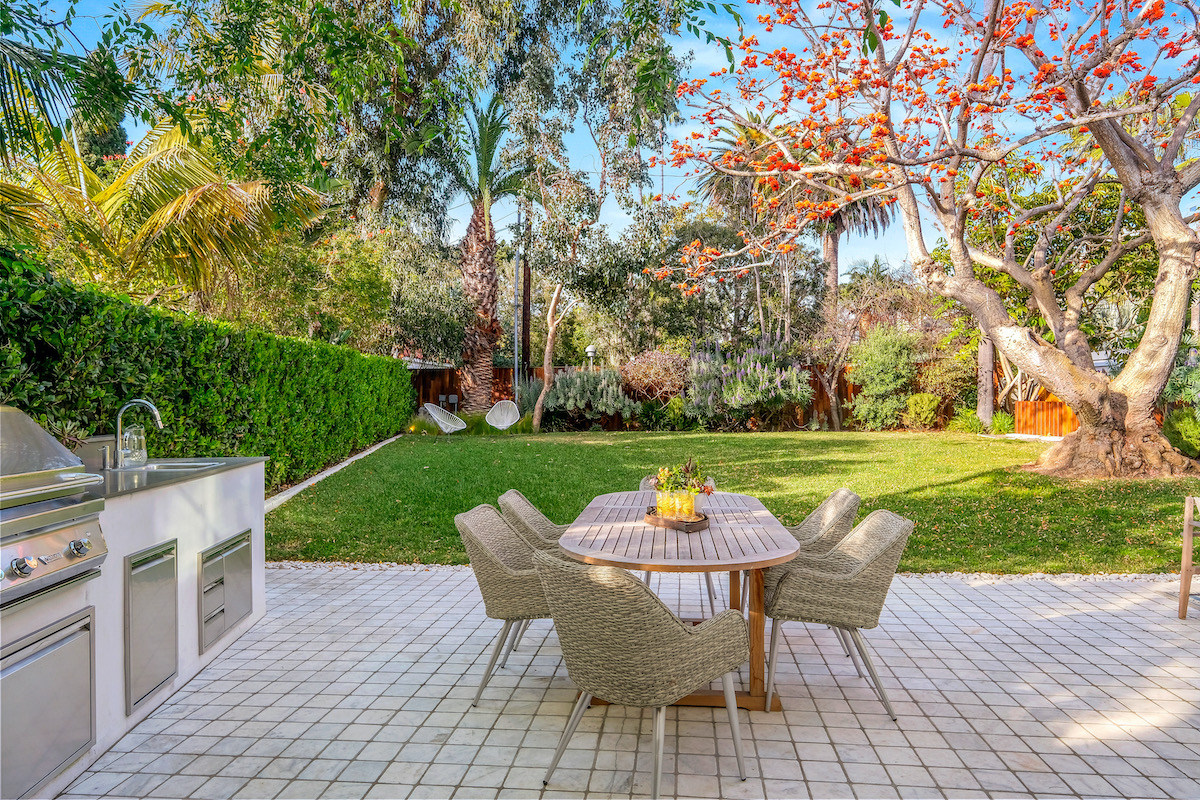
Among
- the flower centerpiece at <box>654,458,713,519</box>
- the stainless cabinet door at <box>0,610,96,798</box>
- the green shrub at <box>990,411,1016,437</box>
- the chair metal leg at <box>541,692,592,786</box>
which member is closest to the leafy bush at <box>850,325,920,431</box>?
the green shrub at <box>990,411,1016,437</box>

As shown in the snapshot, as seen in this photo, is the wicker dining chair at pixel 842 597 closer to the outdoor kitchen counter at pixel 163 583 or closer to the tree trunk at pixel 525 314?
the outdoor kitchen counter at pixel 163 583

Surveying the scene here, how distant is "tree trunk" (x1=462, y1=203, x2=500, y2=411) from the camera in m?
16.4

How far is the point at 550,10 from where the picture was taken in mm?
14172

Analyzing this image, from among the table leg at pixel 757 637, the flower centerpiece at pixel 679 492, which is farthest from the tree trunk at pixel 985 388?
the table leg at pixel 757 637

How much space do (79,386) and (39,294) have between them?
693 millimetres

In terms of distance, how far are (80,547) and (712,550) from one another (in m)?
2.23

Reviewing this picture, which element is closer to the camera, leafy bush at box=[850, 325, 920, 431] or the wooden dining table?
the wooden dining table

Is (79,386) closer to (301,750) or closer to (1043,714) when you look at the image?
(301,750)

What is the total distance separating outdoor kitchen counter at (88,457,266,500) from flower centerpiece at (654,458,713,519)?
7.18 ft

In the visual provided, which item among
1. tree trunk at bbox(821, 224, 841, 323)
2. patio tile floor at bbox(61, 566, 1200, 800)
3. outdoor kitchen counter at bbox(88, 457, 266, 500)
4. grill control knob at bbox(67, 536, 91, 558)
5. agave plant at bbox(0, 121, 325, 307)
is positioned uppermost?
tree trunk at bbox(821, 224, 841, 323)

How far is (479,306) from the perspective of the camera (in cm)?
1662

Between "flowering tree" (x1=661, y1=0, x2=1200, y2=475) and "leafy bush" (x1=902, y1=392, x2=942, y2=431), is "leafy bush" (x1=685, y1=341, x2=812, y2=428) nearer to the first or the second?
"leafy bush" (x1=902, y1=392, x2=942, y2=431)

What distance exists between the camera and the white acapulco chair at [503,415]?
596 inches

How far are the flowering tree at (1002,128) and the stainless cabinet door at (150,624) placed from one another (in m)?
5.64
